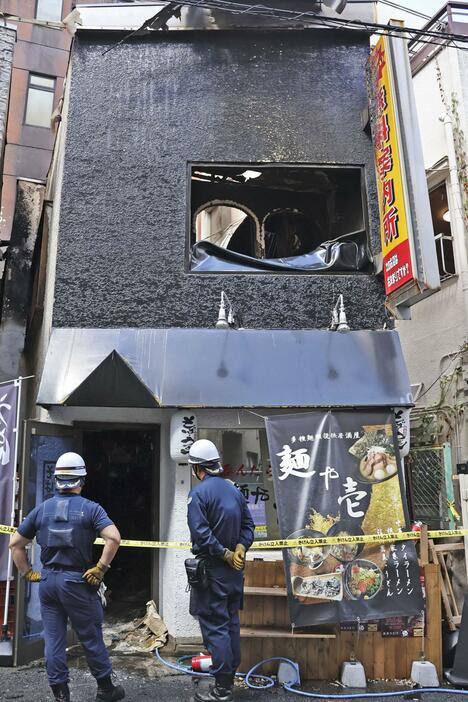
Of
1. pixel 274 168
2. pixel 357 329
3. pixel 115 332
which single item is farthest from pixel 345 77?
pixel 115 332

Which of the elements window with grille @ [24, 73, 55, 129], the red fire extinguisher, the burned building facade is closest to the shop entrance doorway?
the burned building facade

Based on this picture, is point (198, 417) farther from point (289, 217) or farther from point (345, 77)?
point (345, 77)

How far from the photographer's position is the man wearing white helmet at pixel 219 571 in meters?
4.91

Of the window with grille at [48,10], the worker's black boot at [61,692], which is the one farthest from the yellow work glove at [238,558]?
the window with grille at [48,10]

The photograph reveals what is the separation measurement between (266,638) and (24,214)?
9.20 meters

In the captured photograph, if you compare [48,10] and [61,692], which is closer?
[61,692]

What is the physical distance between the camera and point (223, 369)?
714 centimetres

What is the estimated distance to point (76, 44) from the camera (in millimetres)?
8633

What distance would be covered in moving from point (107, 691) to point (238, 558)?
1602mm

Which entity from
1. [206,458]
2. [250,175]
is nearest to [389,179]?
[250,175]

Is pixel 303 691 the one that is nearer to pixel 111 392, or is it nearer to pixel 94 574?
pixel 94 574

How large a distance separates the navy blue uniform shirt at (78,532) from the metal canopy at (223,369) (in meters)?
1.95

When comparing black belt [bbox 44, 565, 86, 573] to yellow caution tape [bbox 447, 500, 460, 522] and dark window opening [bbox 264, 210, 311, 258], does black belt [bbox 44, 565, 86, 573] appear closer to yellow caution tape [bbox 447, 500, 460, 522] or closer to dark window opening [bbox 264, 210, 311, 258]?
yellow caution tape [bbox 447, 500, 460, 522]

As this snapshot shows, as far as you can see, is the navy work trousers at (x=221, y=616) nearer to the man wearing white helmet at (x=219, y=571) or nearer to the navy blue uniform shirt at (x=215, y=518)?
the man wearing white helmet at (x=219, y=571)
